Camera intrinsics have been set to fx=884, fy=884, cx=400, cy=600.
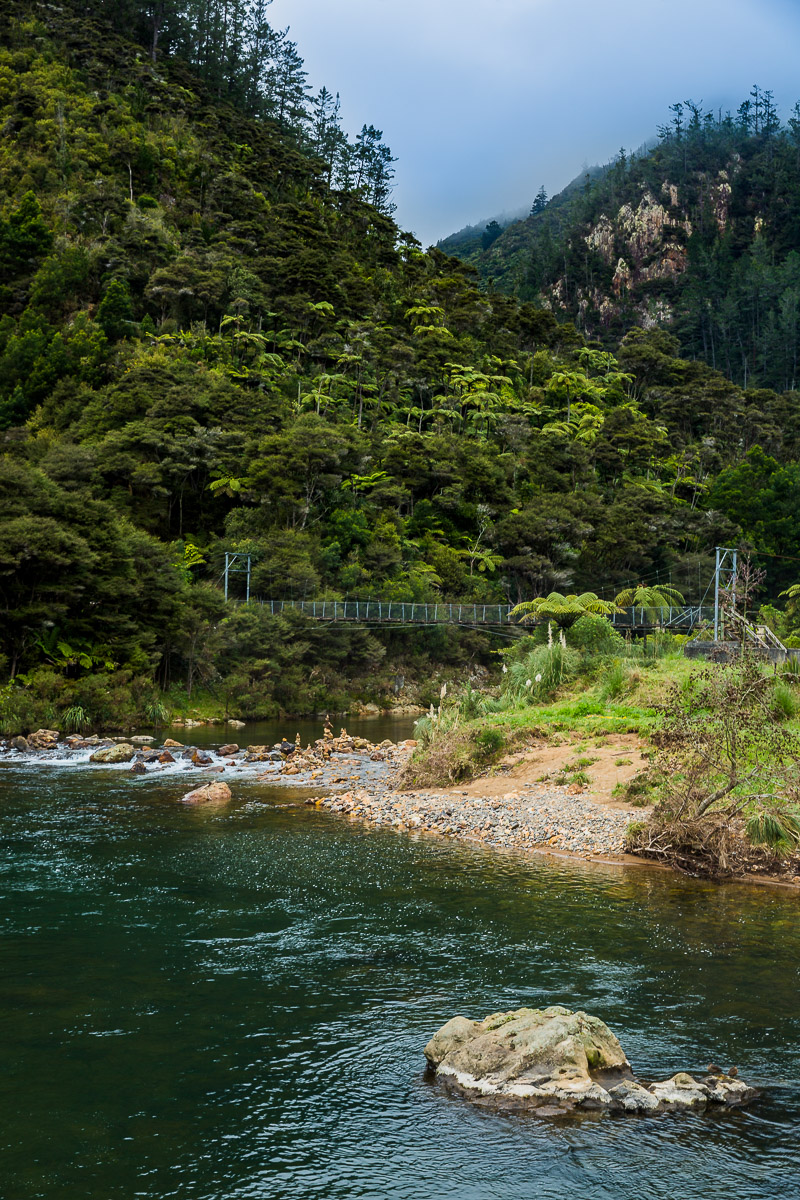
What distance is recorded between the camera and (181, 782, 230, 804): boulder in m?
16.2

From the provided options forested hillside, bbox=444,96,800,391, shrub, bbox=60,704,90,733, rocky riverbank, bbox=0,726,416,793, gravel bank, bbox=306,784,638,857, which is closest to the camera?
gravel bank, bbox=306,784,638,857

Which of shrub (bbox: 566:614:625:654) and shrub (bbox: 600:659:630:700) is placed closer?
shrub (bbox: 600:659:630:700)

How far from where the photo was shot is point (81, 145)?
59531 millimetres

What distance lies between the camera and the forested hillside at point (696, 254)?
86312 mm

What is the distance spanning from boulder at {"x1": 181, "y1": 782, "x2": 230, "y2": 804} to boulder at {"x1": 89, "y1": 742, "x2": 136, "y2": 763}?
5.06 metres

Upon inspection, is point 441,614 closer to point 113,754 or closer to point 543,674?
point 543,674

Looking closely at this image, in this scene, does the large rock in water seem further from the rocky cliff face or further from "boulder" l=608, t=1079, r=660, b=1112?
the rocky cliff face

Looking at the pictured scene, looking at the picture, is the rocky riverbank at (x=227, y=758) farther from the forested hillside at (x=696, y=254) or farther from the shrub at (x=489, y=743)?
the forested hillside at (x=696, y=254)

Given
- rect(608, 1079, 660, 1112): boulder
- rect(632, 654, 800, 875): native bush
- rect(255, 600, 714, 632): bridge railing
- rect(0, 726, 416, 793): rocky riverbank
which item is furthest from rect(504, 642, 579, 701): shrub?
rect(608, 1079, 660, 1112): boulder

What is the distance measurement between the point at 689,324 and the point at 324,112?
44.0 metres

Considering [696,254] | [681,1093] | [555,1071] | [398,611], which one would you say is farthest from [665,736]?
[696,254]

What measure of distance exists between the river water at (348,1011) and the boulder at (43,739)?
11.0 meters

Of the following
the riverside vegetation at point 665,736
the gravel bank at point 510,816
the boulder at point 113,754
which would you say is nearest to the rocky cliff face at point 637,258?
the riverside vegetation at point 665,736

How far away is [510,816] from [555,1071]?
8.32m
